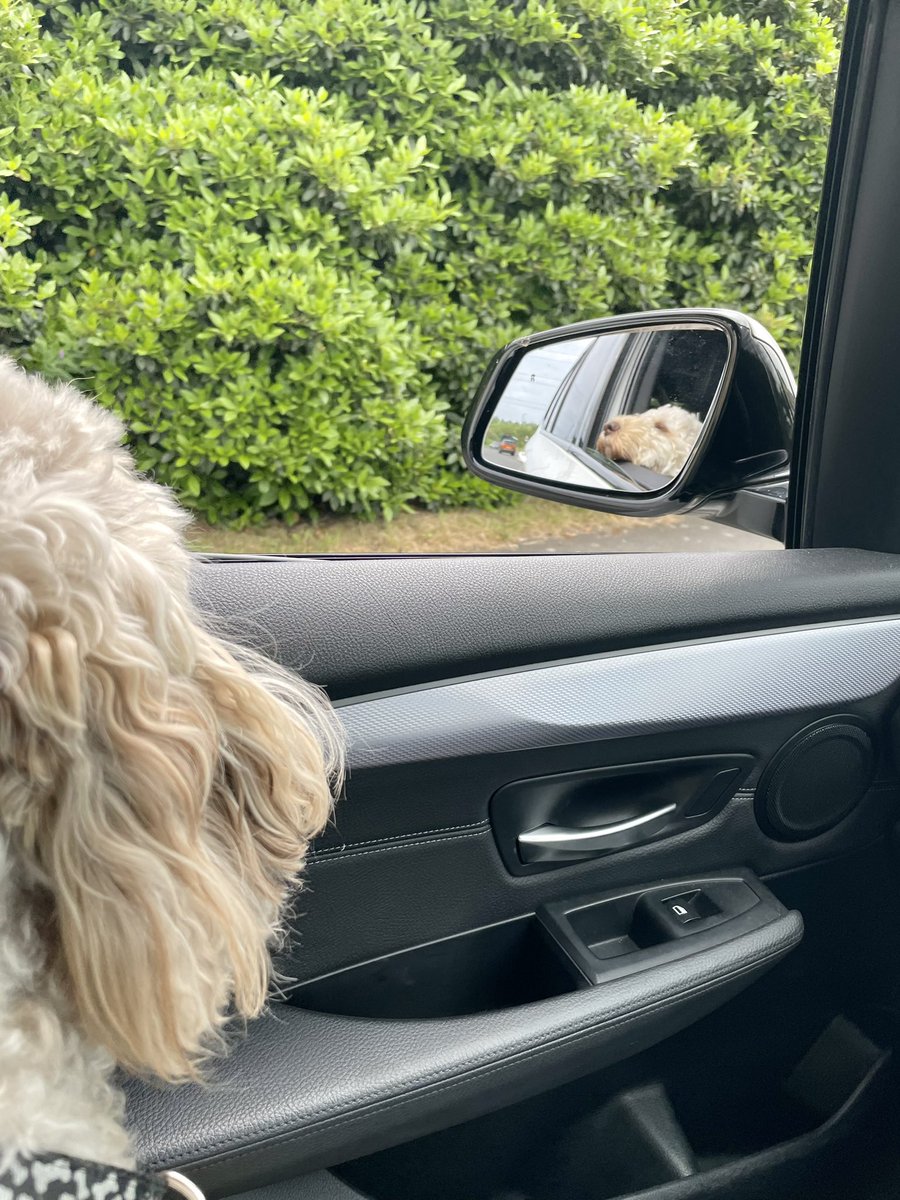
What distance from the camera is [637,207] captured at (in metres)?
3.89

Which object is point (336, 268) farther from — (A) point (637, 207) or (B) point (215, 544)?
(B) point (215, 544)

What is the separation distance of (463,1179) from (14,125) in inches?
120

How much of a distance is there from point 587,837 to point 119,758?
1.05 m

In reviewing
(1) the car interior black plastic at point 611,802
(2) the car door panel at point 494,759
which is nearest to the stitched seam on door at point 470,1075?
(2) the car door panel at point 494,759

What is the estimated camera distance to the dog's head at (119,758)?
0.87 meters

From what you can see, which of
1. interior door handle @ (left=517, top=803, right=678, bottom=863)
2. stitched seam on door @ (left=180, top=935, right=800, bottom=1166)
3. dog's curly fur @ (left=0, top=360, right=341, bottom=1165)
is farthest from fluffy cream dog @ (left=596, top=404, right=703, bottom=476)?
dog's curly fur @ (left=0, top=360, right=341, bottom=1165)

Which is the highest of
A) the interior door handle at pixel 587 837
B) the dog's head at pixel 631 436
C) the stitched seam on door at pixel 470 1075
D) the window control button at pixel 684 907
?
the dog's head at pixel 631 436

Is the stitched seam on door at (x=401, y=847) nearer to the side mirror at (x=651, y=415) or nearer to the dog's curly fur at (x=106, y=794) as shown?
the dog's curly fur at (x=106, y=794)

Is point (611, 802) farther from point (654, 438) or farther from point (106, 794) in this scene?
point (106, 794)

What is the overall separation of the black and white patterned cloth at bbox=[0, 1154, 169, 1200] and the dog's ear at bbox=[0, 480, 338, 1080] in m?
0.09

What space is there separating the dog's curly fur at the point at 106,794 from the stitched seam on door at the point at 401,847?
1.51ft

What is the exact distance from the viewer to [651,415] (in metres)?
2.19

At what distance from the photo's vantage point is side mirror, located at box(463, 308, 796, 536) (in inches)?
82.7

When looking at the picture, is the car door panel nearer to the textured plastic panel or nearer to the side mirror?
the textured plastic panel
